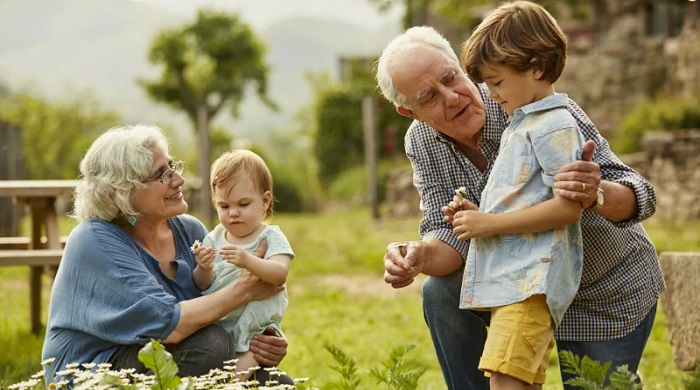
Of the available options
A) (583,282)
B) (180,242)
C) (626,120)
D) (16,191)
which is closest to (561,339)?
(583,282)

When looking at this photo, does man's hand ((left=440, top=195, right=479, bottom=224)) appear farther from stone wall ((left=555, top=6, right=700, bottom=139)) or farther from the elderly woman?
stone wall ((left=555, top=6, right=700, bottom=139))

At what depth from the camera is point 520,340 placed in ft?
9.74

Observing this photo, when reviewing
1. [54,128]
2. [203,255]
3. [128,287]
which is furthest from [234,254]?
[54,128]

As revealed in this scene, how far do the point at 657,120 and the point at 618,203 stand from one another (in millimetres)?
13402

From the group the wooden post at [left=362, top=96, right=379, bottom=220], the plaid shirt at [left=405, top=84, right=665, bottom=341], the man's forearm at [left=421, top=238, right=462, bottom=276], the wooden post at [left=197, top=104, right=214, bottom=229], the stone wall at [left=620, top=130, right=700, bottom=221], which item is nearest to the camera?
the plaid shirt at [left=405, top=84, right=665, bottom=341]

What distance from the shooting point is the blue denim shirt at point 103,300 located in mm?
3439

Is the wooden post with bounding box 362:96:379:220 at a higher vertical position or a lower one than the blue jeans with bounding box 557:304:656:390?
higher

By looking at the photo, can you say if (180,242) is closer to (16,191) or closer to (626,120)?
(16,191)

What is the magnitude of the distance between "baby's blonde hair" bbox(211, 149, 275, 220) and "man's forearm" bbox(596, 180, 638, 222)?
1.20 m

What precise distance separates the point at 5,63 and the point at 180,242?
20748cm

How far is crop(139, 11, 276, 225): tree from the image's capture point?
23281 millimetres

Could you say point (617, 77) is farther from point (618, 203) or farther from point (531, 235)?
point (531, 235)

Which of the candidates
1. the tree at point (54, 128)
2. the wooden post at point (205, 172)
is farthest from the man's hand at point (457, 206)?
the tree at point (54, 128)

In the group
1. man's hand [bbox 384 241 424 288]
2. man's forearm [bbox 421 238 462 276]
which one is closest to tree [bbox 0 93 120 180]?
man's forearm [bbox 421 238 462 276]
